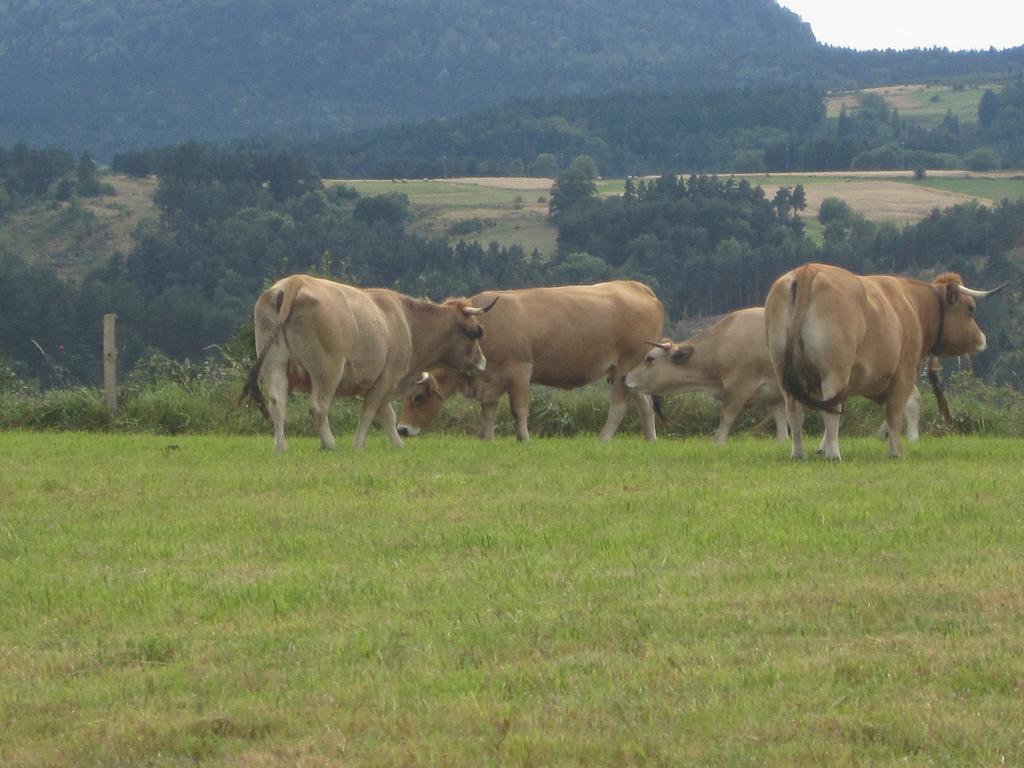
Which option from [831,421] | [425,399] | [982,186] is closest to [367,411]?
[425,399]

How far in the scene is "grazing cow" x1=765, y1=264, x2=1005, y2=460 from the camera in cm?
1566

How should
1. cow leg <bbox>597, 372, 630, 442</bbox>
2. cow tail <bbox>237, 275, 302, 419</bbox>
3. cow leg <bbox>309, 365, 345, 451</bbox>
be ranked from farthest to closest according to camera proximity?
1. cow leg <bbox>597, 372, 630, 442</bbox>
2. cow leg <bbox>309, 365, 345, 451</bbox>
3. cow tail <bbox>237, 275, 302, 419</bbox>

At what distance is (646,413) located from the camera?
2200cm

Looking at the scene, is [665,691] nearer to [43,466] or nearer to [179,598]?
[179,598]

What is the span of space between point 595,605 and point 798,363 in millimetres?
7653

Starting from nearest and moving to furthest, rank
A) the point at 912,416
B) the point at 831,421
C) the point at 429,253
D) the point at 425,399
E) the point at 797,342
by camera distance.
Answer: the point at 797,342, the point at 831,421, the point at 912,416, the point at 425,399, the point at 429,253

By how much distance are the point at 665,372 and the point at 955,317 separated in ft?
13.6

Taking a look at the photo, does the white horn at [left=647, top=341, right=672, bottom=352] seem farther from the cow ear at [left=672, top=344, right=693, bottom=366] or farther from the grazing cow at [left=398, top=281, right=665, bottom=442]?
the grazing cow at [left=398, top=281, right=665, bottom=442]

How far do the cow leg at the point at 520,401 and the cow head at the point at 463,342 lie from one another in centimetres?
66

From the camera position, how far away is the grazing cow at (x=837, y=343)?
15.7 metres

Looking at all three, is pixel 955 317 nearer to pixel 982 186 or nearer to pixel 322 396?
pixel 322 396

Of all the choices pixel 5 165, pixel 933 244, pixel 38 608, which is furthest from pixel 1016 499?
pixel 5 165

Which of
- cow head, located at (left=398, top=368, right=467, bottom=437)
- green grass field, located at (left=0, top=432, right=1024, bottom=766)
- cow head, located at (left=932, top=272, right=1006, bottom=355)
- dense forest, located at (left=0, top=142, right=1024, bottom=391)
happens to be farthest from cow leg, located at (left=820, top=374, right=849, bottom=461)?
dense forest, located at (left=0, top=142, right=1024, bottom=391)

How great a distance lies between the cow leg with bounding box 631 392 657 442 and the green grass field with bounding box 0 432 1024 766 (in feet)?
25.5
